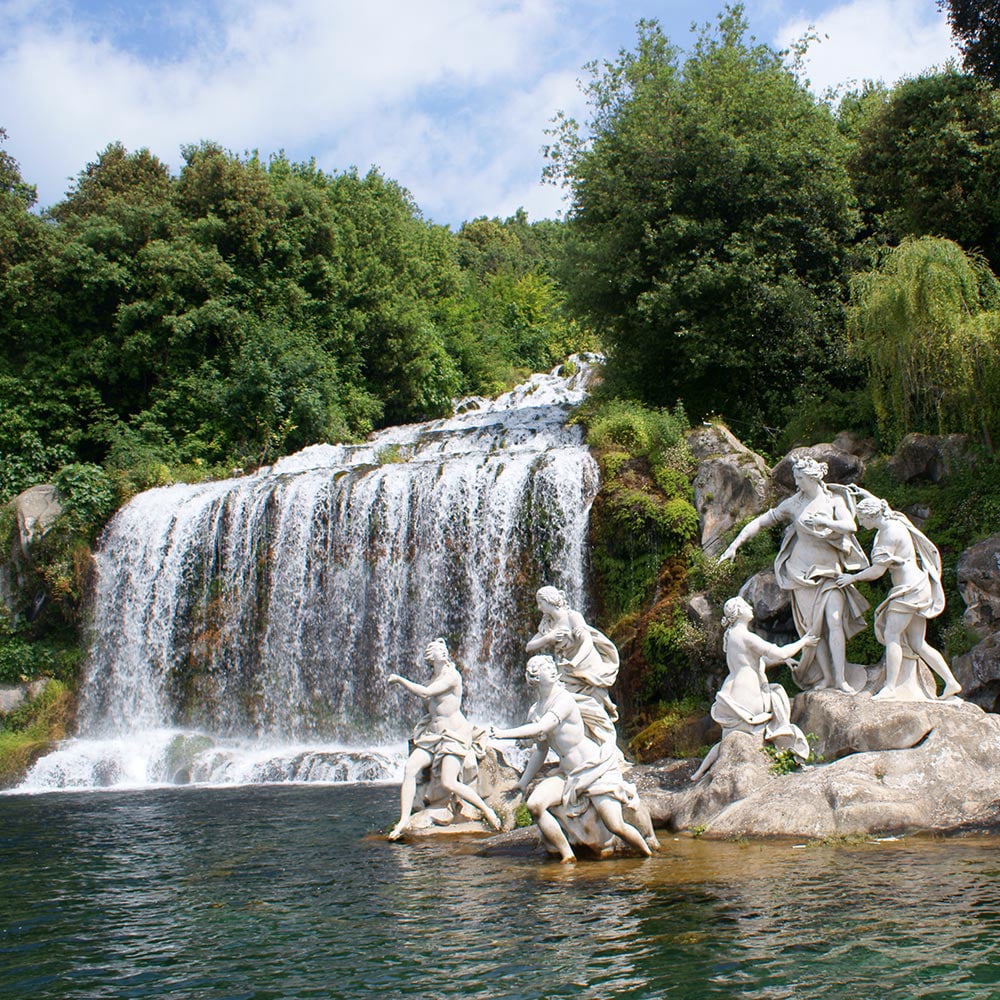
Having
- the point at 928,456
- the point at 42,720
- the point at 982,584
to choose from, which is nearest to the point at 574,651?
the point at 982,584

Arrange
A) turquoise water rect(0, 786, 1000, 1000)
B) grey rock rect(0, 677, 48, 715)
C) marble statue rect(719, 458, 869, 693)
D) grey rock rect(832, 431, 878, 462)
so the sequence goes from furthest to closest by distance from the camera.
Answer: grey rock rect(0, 677, 48, 715)
grey rock rect(832, 431, 878, 462)
marble statue rect(719, 458, 869, 693)
turquoise water rect(0, 786, 1000, 1000)

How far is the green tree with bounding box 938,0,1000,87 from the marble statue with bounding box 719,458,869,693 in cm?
1536

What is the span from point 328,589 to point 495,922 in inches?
514

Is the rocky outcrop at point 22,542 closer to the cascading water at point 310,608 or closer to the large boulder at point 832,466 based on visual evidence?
the cascading water at point 310,608

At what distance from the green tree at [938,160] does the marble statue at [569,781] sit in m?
15.8

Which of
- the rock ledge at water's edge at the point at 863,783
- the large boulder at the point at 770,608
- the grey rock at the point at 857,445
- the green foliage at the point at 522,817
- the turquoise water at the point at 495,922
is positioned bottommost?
the turquoise water at the point at 495,922

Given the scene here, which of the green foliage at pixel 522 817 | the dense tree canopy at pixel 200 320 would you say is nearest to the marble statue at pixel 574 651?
the green foliage at pixel 522 817

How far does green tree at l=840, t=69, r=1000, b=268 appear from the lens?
21.8 m

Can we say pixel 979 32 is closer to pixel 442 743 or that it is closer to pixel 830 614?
pixel 830 614

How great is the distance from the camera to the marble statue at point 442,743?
11.0m

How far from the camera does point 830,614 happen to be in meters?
12.1

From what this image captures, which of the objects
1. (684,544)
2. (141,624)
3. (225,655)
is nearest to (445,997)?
(684,544)

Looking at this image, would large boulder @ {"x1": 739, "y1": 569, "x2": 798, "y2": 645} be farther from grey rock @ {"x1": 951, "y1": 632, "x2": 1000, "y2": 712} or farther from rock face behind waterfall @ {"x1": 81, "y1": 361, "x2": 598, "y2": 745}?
rock face behind waterfall @ {"x1": 81, "y1": 361, "x2": 598, "y2": 745}

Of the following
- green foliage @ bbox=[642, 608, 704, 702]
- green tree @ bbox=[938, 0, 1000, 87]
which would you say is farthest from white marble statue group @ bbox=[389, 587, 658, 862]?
green tree @ bbox=[938, 0, 1000, 87]
